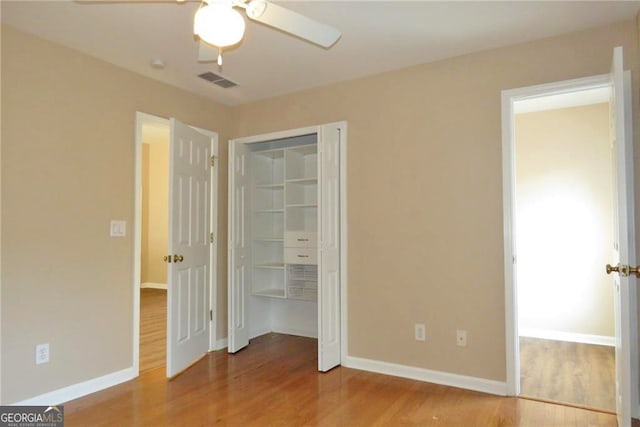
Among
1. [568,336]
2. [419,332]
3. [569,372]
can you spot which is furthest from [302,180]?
[568,336]

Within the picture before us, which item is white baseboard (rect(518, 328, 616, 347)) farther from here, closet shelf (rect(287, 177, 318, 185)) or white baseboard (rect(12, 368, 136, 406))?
white baseboard (rect(12, 368, 136, 406))

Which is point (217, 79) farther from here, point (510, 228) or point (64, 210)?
point (510, 228)

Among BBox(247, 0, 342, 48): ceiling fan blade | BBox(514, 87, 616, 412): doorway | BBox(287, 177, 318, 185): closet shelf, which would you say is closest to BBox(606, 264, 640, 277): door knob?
BBox(247, 0, 342, 48): ceiling fan blade

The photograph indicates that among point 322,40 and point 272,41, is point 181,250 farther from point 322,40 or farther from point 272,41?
point 322,40

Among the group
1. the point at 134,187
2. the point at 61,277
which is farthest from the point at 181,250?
the point at 61,277

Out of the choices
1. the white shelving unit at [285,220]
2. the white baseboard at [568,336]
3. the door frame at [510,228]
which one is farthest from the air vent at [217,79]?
the white baseboard at [568,336]

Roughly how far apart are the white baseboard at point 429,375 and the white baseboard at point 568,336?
1886mm

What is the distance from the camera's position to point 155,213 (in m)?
7.68

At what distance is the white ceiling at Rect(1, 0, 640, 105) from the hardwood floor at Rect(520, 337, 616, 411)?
2511 mm

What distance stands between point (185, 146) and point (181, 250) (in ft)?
2.92

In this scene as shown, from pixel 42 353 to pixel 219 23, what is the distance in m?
2.50

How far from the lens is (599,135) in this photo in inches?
167

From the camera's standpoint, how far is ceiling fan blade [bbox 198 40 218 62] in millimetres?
2154

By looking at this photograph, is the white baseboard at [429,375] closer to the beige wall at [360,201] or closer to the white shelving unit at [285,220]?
the beige wall at [360,201]
